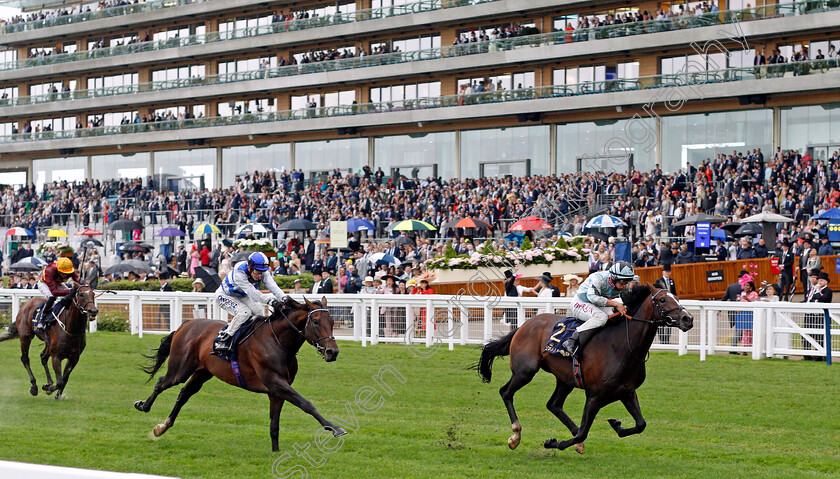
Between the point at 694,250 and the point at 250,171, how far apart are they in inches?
1193

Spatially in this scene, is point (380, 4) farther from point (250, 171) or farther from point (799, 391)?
point (799, 391)

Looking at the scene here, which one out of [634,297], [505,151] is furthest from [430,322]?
Answer: [505,151]

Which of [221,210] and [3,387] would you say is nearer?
[3,387]

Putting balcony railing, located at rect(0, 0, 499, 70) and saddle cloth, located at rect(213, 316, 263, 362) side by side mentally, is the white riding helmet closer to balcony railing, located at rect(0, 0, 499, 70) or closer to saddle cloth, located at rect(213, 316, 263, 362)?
saddle cloth, located at rect(213, 316, 263, 362)

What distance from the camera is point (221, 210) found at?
4075 centimetres

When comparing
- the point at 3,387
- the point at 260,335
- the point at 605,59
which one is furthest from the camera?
the point at 605,59

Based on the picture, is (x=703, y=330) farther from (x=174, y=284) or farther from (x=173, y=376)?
(x=174, y=284)

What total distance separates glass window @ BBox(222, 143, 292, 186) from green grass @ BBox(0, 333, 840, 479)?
34.6 m

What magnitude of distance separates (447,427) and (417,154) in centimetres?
3493

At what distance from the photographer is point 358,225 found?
32375 millimetres

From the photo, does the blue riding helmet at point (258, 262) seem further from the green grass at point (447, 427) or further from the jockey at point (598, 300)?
the jockey at point (598, 300)

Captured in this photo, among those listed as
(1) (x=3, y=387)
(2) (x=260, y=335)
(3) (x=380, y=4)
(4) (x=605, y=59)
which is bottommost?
(1) (x=3, y=387)

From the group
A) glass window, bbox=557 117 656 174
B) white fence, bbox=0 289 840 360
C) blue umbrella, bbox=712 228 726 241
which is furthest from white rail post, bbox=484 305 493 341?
glass window, bbox=557 117 656 174

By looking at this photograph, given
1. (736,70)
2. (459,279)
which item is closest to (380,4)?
(736,70)
